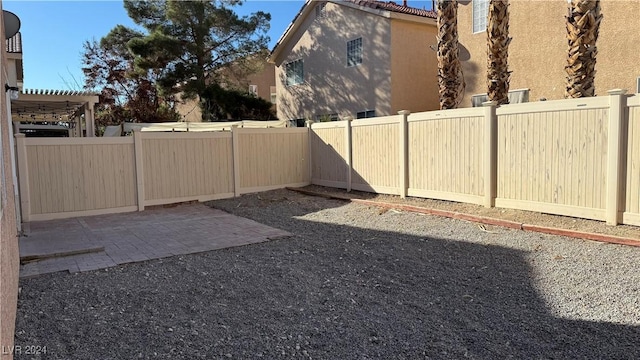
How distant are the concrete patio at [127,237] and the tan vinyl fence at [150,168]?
1.79 feet

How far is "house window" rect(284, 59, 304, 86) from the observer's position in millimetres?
20777

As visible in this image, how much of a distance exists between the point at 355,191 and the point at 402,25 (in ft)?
24.9

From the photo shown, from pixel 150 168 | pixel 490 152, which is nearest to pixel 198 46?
pixel 150 168

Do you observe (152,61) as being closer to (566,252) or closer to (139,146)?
(139,146)

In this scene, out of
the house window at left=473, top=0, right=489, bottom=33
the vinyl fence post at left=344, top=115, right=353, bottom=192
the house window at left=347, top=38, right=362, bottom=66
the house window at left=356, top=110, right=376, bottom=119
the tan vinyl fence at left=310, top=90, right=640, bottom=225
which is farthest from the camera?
the house window at left=347, top=38, right=362, bottom=66

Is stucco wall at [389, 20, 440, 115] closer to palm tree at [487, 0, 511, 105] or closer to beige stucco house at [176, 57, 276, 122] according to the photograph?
palm tree at [487, 0, 511, 105]

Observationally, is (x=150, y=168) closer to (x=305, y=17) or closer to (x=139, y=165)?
(x=139, y=165)

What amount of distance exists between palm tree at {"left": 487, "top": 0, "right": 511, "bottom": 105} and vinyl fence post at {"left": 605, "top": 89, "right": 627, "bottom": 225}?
3445 millimetres

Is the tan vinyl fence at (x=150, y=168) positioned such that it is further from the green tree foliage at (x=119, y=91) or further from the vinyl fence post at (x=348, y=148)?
the green tree foliage at (x=119, y=91)

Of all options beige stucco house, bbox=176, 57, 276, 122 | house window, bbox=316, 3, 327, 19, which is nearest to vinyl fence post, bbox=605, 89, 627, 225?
house window, bbox=316, 3, 327, 19

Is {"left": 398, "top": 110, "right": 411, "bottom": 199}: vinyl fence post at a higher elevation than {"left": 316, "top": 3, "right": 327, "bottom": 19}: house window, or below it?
below

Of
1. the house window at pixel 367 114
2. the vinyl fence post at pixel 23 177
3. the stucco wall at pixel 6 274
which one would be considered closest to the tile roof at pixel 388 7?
the house window at pixel 367 114

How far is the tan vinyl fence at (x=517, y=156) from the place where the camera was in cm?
641

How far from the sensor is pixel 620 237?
19.7 ft
